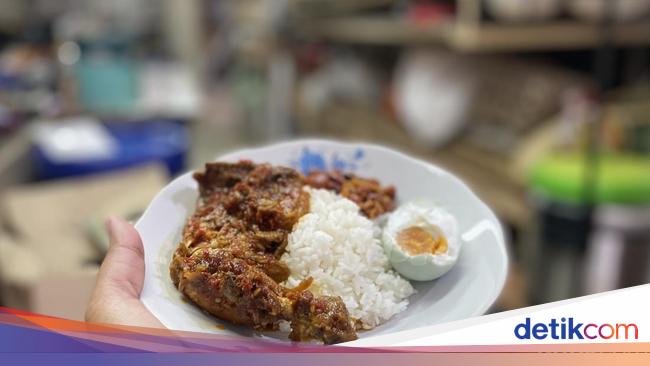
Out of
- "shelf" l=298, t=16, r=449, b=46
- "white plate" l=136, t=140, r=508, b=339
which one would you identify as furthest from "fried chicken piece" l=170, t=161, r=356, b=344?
"shelf" l=298, t=16, r=449, b=46

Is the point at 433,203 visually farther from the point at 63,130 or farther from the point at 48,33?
Result: the point at 48,33

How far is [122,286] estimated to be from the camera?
1.10 feet

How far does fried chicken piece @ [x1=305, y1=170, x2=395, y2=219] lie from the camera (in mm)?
395

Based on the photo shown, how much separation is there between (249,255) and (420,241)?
10 cm

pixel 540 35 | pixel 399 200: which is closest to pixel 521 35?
pixel 540 35

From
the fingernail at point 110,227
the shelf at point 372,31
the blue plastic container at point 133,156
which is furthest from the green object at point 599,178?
the fingernail at point 110,227

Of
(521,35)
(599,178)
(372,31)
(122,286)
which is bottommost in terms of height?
(122,286)

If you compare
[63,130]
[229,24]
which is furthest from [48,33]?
[63,130]

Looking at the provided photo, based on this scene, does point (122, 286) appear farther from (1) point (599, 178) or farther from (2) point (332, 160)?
(1) point (599, 178)

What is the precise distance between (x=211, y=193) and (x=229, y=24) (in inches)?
85.7

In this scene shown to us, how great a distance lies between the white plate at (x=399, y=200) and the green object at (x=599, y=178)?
102 cm

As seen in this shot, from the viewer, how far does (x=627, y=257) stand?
1312 millimetres

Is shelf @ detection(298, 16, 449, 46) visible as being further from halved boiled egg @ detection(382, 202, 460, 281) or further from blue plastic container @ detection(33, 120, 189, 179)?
halved boiled egg @ detection(382, 202, 460, 281)

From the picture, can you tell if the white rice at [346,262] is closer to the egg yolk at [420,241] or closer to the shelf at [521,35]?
the egg yolk at [420,241]
